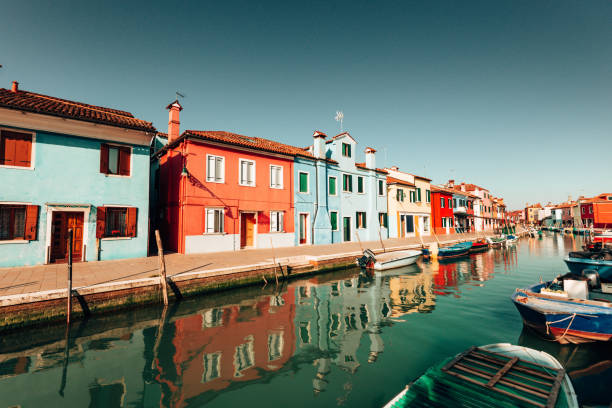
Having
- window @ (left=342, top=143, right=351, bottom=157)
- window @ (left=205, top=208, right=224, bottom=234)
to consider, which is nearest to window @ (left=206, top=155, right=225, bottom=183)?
window @ (left=205, top=208, right=224, bottom=234)

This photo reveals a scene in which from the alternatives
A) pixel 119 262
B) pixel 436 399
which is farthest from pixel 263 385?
pixel 119 262

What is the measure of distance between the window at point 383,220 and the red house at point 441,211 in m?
10.7

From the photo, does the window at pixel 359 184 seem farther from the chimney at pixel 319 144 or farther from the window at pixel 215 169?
the window at pixel 215 169

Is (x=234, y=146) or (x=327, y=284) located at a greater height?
(x=234, y=146)

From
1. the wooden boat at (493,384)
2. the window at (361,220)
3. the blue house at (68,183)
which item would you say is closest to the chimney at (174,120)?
the blue house at (68,183)

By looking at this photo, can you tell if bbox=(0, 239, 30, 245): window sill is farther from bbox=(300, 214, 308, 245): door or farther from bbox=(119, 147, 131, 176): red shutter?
bbox=(300, 214, 308, 245): door

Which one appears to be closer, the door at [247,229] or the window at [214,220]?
the window at [214,220]

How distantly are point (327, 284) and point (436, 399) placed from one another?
9.20m

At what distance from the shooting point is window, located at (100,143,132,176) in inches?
504

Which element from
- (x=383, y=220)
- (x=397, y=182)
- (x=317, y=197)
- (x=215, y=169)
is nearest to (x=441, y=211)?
(x=397, y=182)

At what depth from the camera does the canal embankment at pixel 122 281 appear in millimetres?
7184

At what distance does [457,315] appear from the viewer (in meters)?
8.72

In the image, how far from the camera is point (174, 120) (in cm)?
1809

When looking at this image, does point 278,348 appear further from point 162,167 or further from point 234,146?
point 162,167
